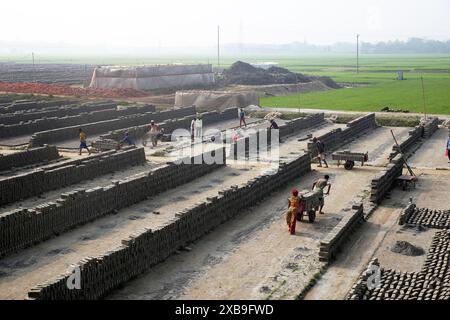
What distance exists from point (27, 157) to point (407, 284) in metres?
17.7

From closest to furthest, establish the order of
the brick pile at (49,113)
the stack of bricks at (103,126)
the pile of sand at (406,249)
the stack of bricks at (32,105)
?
1. the pile of sand at (406,249)
2. the stack of bricks at (103,126)
3. the brick pile at (49,113)
4. the stack of bricks at (32,105)

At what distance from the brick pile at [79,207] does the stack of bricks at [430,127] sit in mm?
16480

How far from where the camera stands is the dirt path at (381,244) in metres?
13.0

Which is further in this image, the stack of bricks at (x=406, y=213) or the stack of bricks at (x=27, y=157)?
the stack of bricks at (x=27, y=157)

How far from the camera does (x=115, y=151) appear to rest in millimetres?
26062

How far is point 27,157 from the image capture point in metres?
25.4

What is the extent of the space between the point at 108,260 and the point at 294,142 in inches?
804

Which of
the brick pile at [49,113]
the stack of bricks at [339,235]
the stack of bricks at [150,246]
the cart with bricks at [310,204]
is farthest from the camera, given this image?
the brick pile at [49,113]

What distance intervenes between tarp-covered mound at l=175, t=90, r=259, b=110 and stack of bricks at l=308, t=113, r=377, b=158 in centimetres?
1132

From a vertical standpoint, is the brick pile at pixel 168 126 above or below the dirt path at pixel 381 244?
above

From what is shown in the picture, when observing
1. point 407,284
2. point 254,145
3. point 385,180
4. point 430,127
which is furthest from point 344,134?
point 407,284

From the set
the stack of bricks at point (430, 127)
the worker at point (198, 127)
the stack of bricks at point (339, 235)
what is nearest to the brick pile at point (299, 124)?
the worker at point (198, 127)

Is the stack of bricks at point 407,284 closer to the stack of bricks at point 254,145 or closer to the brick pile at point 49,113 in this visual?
the stack of bricks at point 254,145

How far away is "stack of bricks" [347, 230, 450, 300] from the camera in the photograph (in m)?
12.0
